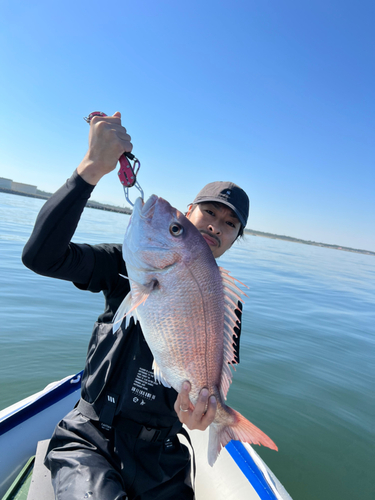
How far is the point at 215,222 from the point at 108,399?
1.79 meters

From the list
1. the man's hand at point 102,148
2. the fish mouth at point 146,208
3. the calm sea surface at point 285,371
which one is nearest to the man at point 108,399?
the man's hand at point 102,148

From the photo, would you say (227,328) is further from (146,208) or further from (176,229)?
(146,208)

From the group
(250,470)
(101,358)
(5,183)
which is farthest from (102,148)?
(5,183)

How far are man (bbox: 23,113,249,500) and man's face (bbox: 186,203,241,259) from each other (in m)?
0.90

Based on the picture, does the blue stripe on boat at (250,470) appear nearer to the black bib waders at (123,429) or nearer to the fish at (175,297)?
the black bib waders at (123,429)

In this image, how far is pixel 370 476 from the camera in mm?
4121

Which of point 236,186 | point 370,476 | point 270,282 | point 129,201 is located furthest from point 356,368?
point 270,282

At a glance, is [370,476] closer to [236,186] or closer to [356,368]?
[356,368]

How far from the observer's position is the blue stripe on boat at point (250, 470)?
9.39 feet

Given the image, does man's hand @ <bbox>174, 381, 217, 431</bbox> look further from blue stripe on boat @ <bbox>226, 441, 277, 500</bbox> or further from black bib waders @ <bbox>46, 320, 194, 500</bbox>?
blue stripe on boat @ <bbox>226, 441, 277, 500</bbox>

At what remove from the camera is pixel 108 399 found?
2232mm

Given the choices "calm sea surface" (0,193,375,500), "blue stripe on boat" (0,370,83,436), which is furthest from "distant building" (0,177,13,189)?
"blue stripe on boat" (0,370,83,436)

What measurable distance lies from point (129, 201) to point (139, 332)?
3.53ft

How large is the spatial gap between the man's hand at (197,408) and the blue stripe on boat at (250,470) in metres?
1.65
